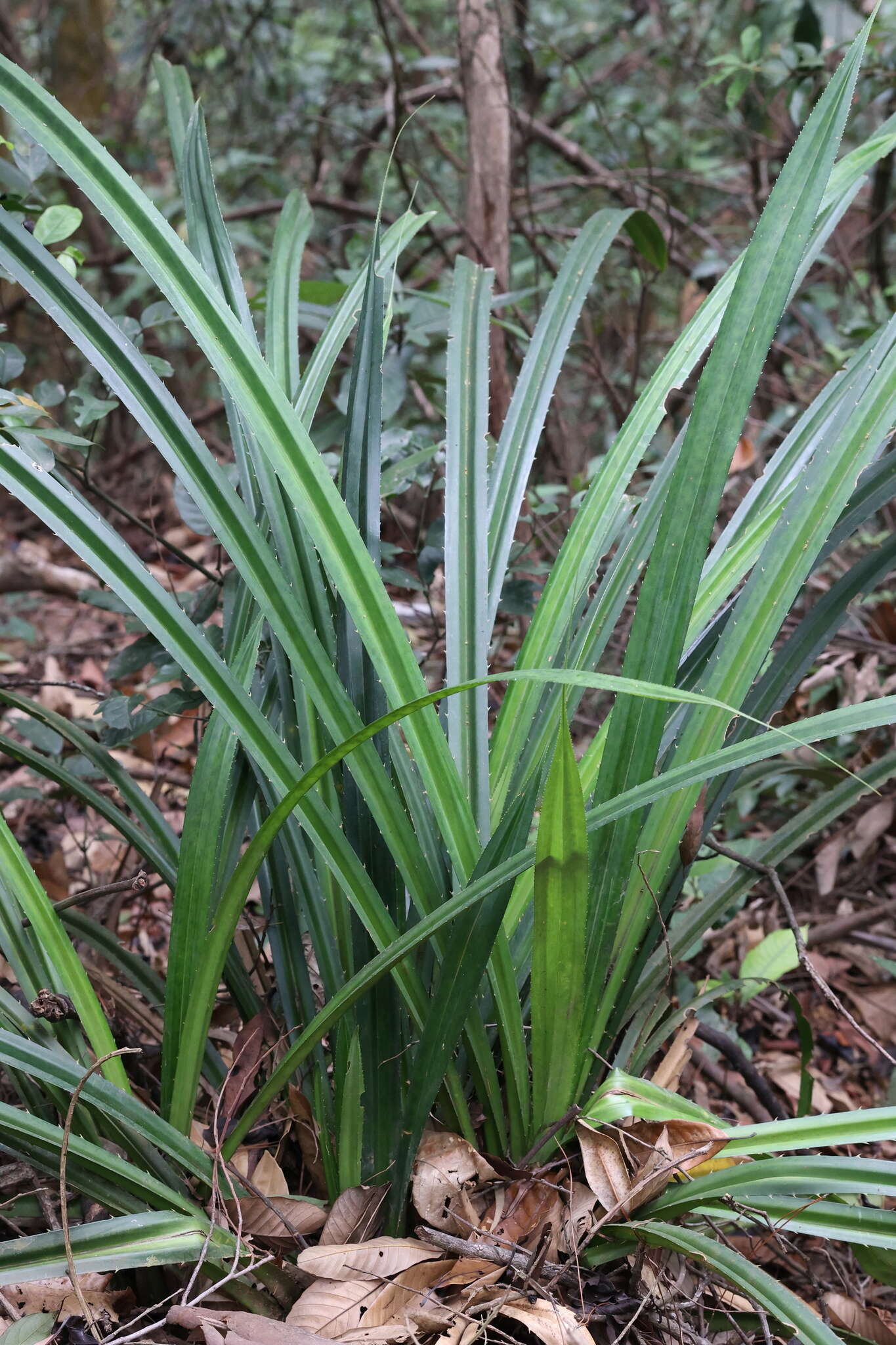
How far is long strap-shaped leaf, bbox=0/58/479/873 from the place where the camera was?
2.29ft

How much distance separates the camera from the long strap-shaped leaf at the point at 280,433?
699 millimetres

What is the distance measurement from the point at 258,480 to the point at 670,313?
124 inches

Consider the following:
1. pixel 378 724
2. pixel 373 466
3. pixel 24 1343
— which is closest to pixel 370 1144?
pixel 24 1343

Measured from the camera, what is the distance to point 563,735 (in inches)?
24.8

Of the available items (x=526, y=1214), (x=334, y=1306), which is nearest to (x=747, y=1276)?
(x=526, y=1214)

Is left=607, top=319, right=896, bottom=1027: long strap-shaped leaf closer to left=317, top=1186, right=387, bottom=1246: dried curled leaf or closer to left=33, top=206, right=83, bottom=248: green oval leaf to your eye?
left=317, top=1186, right=387, bottom=1246: dried curled leaf

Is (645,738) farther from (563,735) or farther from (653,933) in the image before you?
(653,933)

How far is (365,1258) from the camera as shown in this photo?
73 cm

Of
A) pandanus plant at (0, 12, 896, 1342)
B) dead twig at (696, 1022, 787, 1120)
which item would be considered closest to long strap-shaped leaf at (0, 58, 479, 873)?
pandanus plant at (0, 12, 896, 1342)

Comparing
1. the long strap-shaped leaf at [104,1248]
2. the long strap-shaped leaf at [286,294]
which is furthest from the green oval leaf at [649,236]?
the long strap-shaped leaf at [104,1248]

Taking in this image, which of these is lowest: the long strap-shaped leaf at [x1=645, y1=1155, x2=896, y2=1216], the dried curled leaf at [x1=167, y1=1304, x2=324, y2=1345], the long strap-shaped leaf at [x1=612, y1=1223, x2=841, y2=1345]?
the dried curled leaf at [x1=167, y1=1304, x2=324, y2=1345]

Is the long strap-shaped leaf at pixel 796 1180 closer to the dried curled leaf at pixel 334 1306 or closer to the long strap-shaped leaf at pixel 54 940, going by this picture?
the dried curled leaf at pixel 334 1306

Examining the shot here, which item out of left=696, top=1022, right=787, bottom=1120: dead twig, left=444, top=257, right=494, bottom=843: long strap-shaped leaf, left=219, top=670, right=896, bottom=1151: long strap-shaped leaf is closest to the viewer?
left=219, top=670, right=896, bottom=1151: long strap-shaped leaf

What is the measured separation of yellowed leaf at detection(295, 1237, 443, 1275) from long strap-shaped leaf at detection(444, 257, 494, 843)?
0.98 ft
